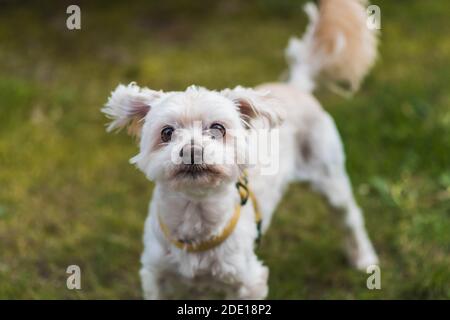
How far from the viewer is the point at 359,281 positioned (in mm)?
4281

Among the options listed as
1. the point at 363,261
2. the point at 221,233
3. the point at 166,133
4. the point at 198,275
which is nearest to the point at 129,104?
the point at 166,133

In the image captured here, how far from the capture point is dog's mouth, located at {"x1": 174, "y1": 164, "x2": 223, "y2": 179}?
2.75 meters

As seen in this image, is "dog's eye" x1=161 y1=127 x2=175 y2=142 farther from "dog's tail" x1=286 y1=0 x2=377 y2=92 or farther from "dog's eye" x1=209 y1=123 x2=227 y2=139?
"dog's tail" x1=286 y1=0 x2=377 y2=92

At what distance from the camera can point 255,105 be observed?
311 centimetres

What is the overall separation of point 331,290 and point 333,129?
42.7 inches

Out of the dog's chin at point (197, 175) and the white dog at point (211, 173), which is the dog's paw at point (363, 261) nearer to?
the white dog at point (211, 173)

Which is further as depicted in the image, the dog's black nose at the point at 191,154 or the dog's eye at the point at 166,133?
the dog's eye at the point at 166,133

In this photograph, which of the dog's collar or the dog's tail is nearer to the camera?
the dog's collar

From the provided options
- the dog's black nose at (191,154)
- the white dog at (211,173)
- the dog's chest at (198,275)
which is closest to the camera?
the dog's black nose at (191,154)

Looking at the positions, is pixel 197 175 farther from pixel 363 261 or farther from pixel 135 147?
pixel 135 147

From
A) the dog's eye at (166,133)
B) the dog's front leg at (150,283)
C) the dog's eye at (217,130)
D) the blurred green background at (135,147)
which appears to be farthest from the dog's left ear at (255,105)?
the blurred green background at (135,147)

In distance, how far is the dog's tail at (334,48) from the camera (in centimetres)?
444

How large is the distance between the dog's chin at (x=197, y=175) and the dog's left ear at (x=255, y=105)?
0.43m

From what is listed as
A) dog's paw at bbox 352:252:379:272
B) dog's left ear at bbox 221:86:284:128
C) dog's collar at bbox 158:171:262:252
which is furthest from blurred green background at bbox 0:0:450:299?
dog's left ear at bbox 221:86:284:128
